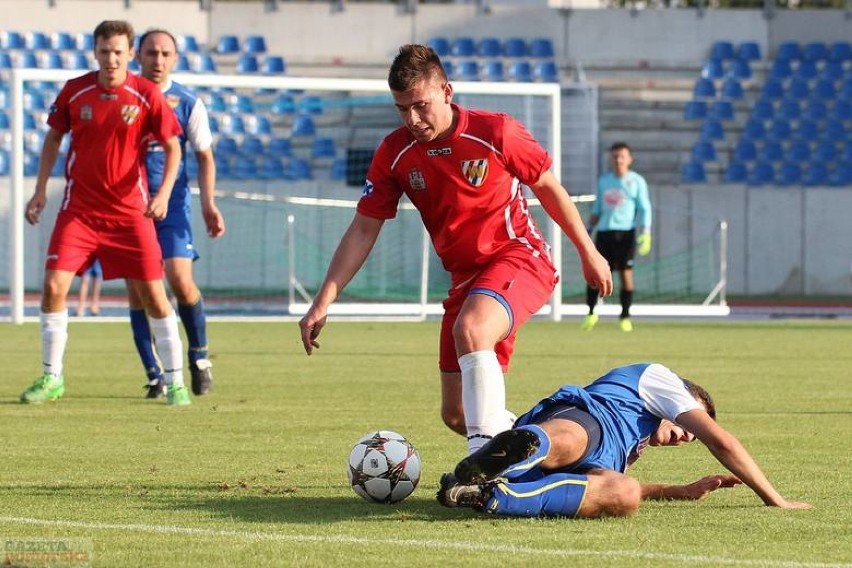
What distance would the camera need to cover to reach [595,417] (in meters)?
5.80

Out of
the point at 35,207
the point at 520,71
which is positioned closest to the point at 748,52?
the point at 520,71

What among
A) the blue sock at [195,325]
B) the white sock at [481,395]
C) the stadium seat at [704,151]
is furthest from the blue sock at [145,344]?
the stadium seat at [704,151]

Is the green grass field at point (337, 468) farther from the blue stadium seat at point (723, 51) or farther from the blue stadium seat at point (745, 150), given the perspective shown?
the blue stadium seat at point (723, 51)

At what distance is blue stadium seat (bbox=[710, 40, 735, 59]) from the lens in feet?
107

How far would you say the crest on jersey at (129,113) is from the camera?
371 inches

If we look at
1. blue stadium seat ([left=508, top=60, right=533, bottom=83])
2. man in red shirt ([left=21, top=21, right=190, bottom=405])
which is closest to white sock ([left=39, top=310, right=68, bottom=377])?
man in red shirt ([left=21, top=21, right=190, bottom=405])

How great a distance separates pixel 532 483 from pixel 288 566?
1222 millimetres

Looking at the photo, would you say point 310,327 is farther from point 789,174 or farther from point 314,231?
point 789,174

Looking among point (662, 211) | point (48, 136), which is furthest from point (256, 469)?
point (662, 211)

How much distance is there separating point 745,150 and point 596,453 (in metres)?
26.3

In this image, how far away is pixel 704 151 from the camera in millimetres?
31062

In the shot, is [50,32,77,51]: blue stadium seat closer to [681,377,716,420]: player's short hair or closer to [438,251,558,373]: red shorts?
[438,251,558,373]: red shorts

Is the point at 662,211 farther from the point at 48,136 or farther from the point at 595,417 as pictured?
the point at 595,417

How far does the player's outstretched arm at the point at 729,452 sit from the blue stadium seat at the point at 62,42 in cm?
2674
